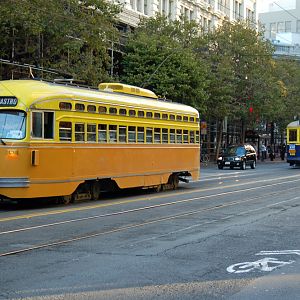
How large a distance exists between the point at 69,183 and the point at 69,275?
805cm

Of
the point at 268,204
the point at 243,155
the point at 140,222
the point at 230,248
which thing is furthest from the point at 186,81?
the point at 230,248

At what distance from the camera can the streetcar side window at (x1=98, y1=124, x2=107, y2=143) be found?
16.5 m

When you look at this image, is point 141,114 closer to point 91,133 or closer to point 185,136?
point 91,133

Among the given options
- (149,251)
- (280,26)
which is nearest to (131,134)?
(149,251)

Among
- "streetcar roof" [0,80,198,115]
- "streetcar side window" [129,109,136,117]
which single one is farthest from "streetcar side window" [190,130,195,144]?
"streetcar roof" [0,80,198,115]

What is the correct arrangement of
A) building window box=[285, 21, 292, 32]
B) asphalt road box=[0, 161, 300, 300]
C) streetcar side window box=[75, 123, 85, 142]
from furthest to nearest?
building window box=[285, 21, 292, 32] < streetcar side window box=[75, 123, 85, 142] < asphalt road box=[0, 161, 300, 300]

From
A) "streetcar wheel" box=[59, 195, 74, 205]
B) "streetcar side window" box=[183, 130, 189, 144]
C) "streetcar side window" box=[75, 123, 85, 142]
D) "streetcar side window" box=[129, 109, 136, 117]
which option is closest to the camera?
"streetcar side window" box=[75, 123, 85, 142]

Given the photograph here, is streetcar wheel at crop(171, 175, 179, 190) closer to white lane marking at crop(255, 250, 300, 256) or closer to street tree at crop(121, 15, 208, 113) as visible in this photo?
white lane marking at crop(255, 250, 300, 256)

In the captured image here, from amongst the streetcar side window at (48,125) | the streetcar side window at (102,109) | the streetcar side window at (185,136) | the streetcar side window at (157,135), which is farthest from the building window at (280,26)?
the streetcar side window at (48,125)

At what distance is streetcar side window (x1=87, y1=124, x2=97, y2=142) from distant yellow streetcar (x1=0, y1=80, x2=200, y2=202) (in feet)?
0.10

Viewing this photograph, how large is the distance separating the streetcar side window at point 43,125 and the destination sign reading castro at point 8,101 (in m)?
0.58

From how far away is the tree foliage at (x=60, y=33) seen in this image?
2220cm

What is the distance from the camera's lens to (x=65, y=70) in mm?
25375

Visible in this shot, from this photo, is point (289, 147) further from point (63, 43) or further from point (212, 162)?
point (63, 43)
